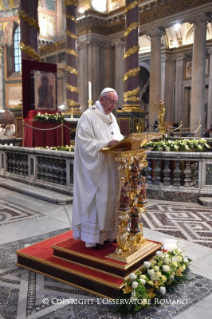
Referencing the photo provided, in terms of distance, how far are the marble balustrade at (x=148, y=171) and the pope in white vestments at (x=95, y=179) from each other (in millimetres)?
3275

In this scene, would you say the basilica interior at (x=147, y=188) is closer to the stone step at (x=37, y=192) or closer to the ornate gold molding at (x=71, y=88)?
the stone step at (x=37, y=192)

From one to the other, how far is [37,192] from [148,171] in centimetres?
251

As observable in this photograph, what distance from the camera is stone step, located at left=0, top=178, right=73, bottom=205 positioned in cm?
621

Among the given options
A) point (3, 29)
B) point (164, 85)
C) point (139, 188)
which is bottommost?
point (139, 188)

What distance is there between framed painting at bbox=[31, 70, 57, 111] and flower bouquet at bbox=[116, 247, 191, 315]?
31.0ft

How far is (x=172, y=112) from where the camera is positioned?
23094 mm

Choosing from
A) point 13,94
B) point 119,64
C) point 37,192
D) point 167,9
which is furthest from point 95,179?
point 13,94

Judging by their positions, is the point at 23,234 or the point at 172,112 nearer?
the point at 23,234

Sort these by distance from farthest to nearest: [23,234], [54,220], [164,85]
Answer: [164,85] < [54,220] < [23,234]

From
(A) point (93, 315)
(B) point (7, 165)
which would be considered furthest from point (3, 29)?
(A) point (93, 315)

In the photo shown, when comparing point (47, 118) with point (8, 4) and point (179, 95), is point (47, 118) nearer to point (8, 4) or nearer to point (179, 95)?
point (179, 95)

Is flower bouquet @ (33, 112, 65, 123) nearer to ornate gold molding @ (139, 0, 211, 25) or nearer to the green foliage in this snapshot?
the green foliage

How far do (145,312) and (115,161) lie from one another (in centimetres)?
144

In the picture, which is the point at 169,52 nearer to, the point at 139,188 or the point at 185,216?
the point at 185,216
